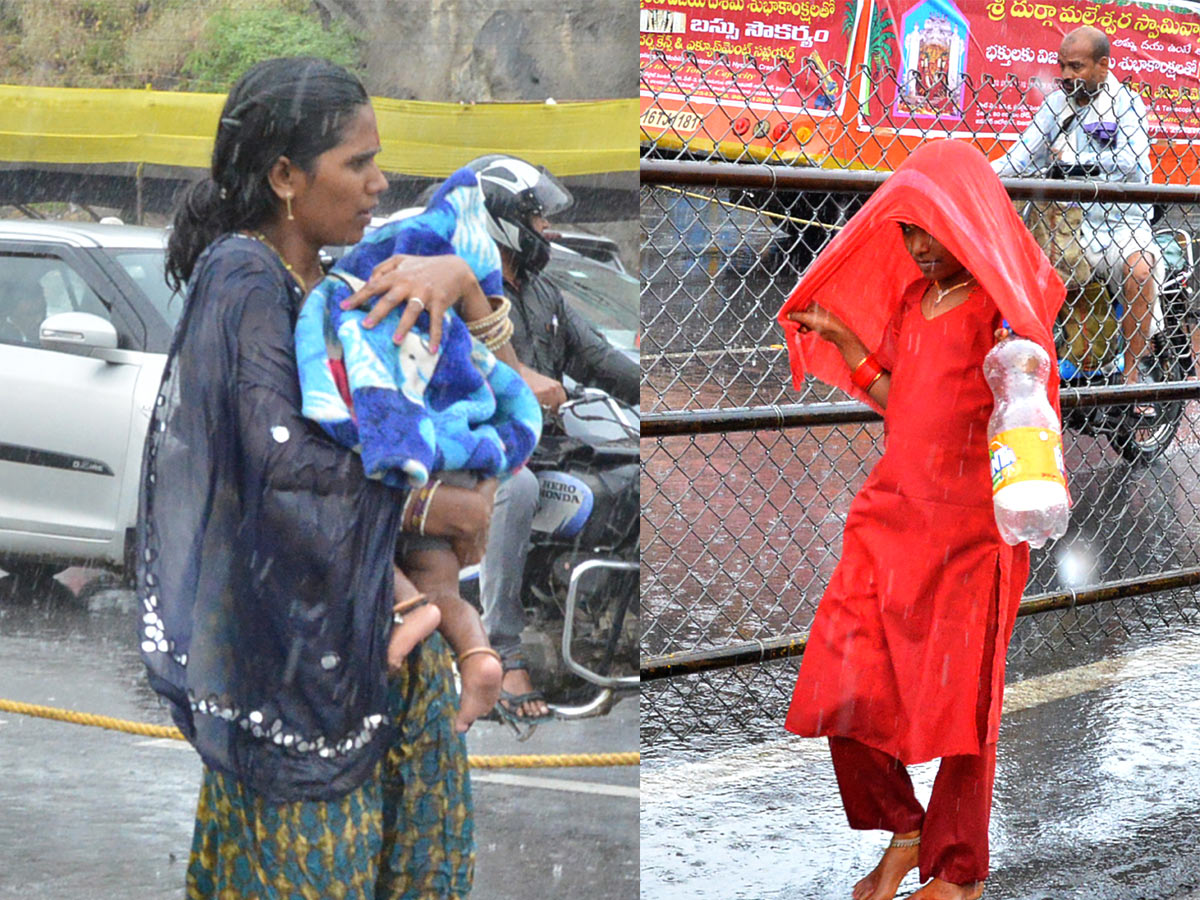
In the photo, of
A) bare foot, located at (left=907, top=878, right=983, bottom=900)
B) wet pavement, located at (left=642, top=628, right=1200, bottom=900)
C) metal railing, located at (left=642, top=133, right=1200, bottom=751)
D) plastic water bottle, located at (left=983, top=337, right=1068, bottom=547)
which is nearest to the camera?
plastic water bottle, located at (left=983, top=337, right=1068, bottom=547)

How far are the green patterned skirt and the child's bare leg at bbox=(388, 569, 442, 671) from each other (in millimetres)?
23

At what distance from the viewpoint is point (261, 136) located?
6.03 feet

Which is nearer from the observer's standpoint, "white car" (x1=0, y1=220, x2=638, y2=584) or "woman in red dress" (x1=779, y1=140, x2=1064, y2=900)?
"white car" (x1=0, y1=220, x2=638, y2=584)

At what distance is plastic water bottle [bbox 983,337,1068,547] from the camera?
2688 millimetres

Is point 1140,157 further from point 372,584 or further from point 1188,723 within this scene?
point 372,584

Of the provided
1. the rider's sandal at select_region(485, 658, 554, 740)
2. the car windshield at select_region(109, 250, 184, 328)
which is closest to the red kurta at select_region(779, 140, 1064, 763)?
the rider's sandal at select_region(485, 658, 554, 740)

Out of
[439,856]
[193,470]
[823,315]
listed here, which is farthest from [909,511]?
[193,470]

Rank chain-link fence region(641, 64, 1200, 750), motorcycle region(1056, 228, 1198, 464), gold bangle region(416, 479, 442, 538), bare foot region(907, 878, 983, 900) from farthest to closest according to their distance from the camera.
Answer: motorcycle region(1056, 228, 1198, 464) < chain-link fence region(641, 64, 1200, 750) < bare foot region(907, 878, 983, 900) < gold bangle region(416, 479, 442, 538)

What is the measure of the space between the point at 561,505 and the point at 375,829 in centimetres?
51

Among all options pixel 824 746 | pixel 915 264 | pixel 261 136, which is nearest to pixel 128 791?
pixel 261 136

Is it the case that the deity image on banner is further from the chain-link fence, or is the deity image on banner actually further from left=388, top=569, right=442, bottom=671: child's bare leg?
left=388, top=569, right=442, bottom=671: child's bare leg

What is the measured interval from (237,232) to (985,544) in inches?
67.1

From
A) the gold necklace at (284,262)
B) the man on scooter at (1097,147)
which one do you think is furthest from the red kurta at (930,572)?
the man on scooter at (1097,147)

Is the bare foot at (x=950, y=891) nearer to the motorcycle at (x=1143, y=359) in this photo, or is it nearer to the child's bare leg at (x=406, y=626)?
the child's bare leg at (x=406, y=626)
